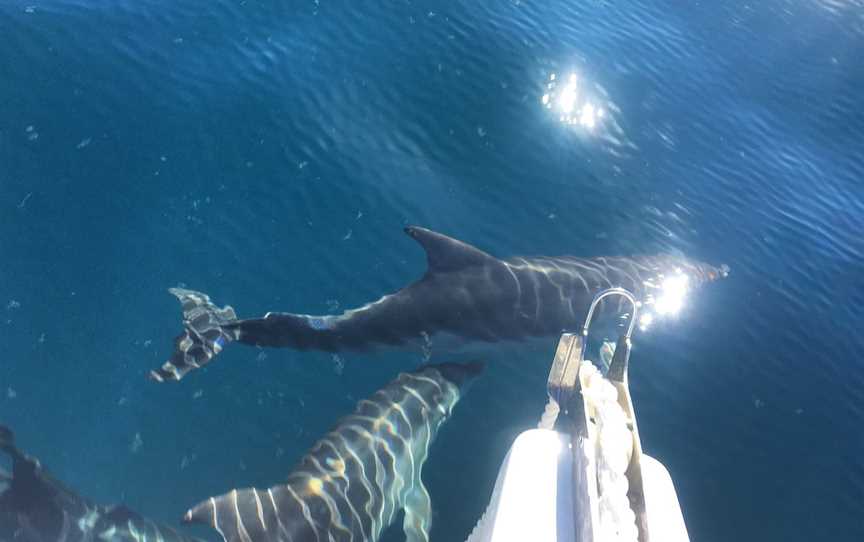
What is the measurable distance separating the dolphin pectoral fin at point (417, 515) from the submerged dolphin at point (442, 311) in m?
2.33

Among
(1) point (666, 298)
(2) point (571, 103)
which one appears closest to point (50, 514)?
(1) point (666, 298)

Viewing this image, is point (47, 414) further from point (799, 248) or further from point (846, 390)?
point (799, 248)

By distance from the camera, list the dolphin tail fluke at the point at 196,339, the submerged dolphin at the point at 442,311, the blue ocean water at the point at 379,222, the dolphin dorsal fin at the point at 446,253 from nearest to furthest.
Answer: the blue ocean water at the point at 379,222 → the dolphin tail fluke at the point at 196,339 → the submerged dolphin at the point at 442,311 → the dolphin dorsal fin at the point at 446,253

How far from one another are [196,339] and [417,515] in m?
3.72

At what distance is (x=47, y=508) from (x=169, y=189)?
5.33m

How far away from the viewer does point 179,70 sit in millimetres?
12891

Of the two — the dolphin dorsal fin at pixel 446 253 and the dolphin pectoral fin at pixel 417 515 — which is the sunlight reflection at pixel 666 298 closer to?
the dolphin dorsal fin at pixel 446 253

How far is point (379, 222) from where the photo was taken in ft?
37.0

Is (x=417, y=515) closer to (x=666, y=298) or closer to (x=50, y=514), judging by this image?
(x=50, y=514)

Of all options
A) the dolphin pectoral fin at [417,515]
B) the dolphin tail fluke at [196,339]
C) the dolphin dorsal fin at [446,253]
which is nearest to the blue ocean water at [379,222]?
the dolphin tail fluke at [196,339]

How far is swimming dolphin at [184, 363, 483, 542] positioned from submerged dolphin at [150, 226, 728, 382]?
2.64ft

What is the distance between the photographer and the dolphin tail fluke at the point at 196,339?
9.03 meters

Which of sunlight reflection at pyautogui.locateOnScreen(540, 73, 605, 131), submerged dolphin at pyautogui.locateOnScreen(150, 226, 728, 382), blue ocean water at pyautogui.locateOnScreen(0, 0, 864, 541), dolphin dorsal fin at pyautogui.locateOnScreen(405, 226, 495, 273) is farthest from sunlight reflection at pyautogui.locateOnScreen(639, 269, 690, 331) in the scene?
sunlight reflection at pyautogui.locateOnScreen(540, 73, 605, 131)

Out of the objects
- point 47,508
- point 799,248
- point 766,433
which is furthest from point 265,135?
point 799,248
